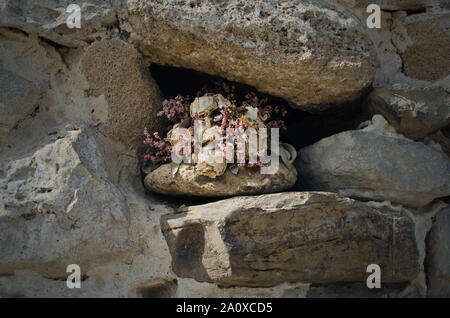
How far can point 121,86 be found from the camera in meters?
2.08

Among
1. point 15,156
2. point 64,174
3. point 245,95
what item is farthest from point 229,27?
point 15,156

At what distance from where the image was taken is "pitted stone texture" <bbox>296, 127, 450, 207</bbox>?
194 cm

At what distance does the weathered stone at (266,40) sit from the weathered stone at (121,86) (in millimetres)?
107

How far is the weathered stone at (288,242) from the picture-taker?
1779 millimetres

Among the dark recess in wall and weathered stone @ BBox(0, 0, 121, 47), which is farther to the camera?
the dark recess in wall

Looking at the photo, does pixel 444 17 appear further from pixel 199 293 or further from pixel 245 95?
pixel 199 293

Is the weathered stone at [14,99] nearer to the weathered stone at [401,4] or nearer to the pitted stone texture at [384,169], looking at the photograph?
the pitted stone texture at [384,169]

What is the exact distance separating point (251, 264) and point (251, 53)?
890mm

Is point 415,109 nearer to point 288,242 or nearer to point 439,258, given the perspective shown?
point 439,258

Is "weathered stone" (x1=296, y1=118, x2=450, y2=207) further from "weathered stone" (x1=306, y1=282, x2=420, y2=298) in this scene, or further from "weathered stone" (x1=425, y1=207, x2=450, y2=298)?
"weathered stone" (x1=306, y1=282, x2=420, y2=298)

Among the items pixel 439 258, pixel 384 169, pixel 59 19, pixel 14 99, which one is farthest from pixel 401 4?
pixel 14 99

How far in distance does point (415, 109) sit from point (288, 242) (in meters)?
0.84

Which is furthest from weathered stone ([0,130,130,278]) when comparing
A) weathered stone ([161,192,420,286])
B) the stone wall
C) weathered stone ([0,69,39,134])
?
weathered stone ([161,192,420,286])

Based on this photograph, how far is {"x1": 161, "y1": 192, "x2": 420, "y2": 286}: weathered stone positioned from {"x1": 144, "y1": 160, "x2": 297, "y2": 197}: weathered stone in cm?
7
